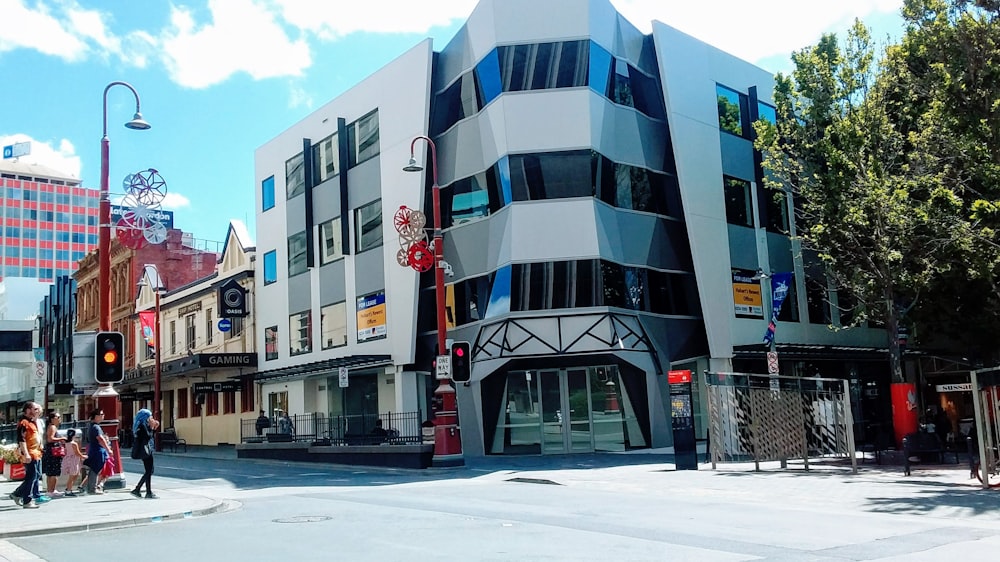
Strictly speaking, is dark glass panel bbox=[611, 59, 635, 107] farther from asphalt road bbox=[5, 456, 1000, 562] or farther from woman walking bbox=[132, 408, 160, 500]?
woman walking bbox=[132, 408, 160, 500]

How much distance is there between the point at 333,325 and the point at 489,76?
44.0ft

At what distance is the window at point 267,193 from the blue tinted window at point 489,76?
52.8ft

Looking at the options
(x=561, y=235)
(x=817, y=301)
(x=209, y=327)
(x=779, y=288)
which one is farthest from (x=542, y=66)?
(x=209, y=327)

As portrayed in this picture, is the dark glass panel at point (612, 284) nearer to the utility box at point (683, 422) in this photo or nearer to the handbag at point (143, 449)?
the utility box at point (683, 422)

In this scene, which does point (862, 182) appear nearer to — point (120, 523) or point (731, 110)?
point (731, 110)

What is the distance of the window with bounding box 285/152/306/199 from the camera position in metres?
41.3

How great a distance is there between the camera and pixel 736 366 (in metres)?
33.2

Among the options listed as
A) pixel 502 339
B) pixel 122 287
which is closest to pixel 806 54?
pixel 502 339

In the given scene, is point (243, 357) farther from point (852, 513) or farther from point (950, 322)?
point (852, 513)

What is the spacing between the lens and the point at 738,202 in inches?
1368

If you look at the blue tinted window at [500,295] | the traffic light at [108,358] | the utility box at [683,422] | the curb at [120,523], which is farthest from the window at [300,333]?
the curb at [120,523]

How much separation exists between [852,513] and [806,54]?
57.3ft

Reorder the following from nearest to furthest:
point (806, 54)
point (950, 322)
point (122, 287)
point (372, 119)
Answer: point (806, 54) < point (950, 322) < point (372, 119) < point (122, 287)

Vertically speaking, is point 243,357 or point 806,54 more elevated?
point 806,54
